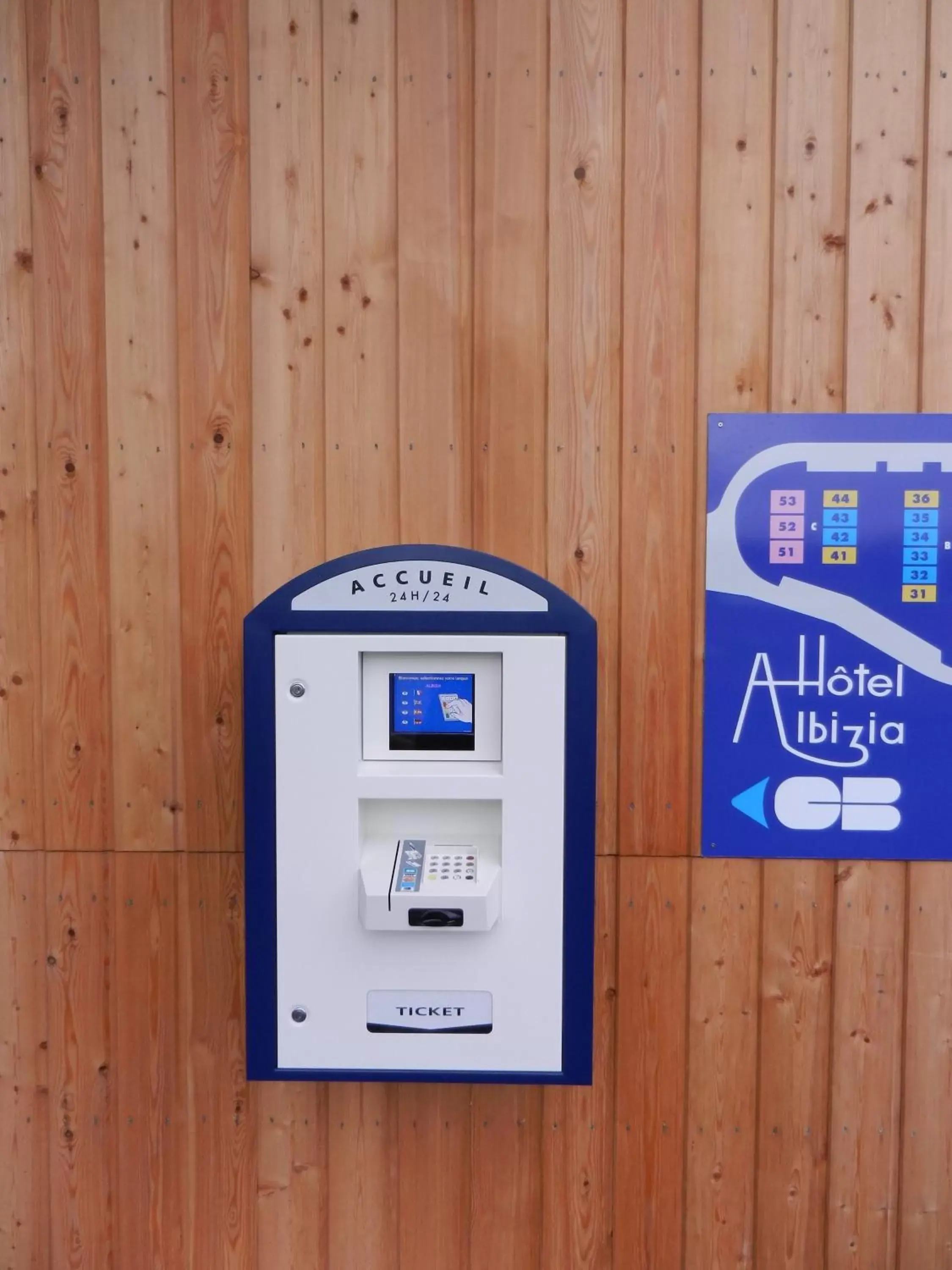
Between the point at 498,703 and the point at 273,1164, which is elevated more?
the point at 498,703

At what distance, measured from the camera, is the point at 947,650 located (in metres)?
1.67

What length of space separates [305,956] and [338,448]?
968mm

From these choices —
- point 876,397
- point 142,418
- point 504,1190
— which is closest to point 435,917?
point 504,1190

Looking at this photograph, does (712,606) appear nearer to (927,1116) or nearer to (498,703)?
(498,703)

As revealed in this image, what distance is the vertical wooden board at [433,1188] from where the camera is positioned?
5.65ft

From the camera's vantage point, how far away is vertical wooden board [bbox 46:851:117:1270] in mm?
1731

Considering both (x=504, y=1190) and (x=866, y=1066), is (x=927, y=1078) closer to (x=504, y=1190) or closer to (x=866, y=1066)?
(x=866, y=1066)

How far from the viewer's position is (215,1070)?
1.73m

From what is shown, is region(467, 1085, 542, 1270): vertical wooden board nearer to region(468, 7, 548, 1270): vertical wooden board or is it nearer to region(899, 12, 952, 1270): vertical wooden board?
Result: region(468, 7, 548, 1270): vertical wooden board

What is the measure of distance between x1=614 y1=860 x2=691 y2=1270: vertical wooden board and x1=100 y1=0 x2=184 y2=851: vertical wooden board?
3.21 feet

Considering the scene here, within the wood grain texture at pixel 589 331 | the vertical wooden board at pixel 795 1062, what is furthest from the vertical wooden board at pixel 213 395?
the vertical wooden board at pixel 795 1062

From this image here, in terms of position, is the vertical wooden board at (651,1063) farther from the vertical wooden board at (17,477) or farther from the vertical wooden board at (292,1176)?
the vertical wooden board at (17,477)

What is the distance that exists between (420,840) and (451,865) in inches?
3.0

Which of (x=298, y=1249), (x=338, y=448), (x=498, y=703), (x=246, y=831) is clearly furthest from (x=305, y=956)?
(x=338, y=448)
